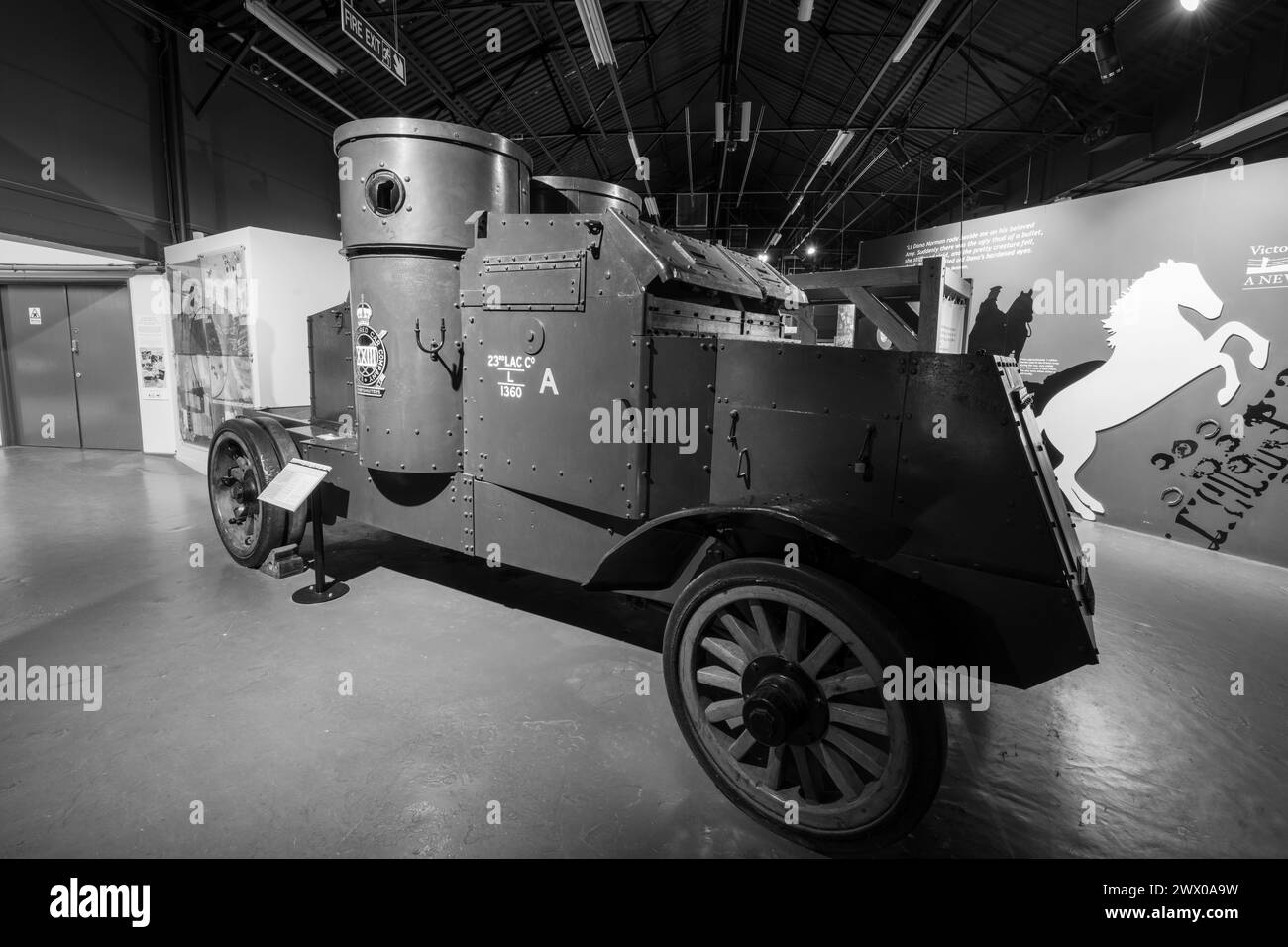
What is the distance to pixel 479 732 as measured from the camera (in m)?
2.70

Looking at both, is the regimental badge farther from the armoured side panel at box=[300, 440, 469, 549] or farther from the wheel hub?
the wheel hub

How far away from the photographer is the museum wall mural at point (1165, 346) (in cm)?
539

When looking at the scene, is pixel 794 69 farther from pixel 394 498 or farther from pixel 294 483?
pixel 294 483

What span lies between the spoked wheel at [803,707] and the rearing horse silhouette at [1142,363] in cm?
590

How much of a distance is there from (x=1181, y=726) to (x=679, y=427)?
9.22ft

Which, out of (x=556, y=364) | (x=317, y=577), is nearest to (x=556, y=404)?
(x=556, y=364)

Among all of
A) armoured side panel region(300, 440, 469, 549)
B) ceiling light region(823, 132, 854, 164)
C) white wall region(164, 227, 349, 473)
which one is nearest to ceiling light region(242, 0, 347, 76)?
white wall region(164, 227, 349, 473)

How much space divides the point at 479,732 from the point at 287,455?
2.55 metres

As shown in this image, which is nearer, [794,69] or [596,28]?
[596,28]

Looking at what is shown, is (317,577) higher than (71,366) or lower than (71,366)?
lower

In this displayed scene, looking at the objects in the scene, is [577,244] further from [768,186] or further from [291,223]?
[768,186]
